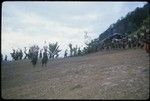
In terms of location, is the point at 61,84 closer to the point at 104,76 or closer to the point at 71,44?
the point at 104,76

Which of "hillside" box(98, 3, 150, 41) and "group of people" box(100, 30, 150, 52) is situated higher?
"hillside" box(98, 3, 150, 41)

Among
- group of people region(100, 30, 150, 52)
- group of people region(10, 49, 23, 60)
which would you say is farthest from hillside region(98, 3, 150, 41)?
group of people region(10, 49, 23, 60)

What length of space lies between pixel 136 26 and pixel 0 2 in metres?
31.7

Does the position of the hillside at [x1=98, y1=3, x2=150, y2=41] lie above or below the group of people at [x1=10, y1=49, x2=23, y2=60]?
above

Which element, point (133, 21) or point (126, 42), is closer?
point (126, 42)

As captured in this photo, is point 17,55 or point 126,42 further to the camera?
point 17,55

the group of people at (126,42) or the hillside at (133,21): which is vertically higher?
the hillside at (133,21)

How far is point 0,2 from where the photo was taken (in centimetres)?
780

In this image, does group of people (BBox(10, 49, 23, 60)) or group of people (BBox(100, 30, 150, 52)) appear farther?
group of people (BBox(10, 49, 23, 60))

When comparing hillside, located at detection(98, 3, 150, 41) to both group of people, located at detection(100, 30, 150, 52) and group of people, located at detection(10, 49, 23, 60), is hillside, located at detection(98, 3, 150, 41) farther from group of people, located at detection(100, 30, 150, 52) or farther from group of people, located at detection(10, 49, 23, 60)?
group of people, located at detection(10, 49, 23, 60)

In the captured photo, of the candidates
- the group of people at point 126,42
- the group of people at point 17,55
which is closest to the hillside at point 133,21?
the group of people at point 126,42

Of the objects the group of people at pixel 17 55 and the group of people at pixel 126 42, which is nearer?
the group of people at pixel 126 42

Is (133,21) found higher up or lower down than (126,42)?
higher up

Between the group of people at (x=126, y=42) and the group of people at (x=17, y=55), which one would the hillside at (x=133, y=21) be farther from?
the group of people at (x=17, y=55)
